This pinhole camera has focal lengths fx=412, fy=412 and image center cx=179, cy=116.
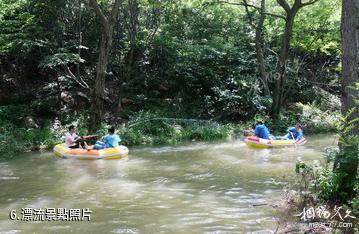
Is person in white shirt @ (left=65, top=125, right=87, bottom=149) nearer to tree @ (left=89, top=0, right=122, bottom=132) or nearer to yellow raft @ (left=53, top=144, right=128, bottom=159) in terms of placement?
yellow raft @ (left=53, top=144, right=128, bottom=159)

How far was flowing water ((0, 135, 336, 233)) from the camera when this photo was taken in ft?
21.0

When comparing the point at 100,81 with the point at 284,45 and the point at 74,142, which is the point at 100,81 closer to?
the point at 74,142

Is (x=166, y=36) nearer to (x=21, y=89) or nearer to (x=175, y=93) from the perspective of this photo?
(x=175, y=93)

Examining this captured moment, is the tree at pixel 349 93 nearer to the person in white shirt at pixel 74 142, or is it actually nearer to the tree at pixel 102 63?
the person in white shirt at pixel 74 142

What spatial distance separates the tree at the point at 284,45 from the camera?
1756 centimetres

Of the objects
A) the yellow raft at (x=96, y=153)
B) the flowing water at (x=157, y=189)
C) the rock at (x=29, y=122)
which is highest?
the rock at (x=29, y=122)

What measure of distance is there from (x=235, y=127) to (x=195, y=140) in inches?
116

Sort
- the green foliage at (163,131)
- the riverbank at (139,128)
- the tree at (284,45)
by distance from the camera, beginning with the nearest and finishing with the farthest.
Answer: the riverbank at (139,128)
the green foliage at (163,131)
the tree at (284,45)

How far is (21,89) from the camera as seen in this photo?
63.3 feet

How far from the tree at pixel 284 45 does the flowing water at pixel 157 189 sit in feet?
18.1

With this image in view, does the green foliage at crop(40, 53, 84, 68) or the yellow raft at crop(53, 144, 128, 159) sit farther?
the green foliage at crop(40, 53, 84, 68)

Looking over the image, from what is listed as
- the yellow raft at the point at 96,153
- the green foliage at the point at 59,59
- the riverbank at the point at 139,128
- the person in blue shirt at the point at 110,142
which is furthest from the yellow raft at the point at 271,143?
the green foliage at the point at 59,59

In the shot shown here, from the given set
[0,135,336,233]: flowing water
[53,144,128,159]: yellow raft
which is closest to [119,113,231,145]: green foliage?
[0,135,336,233]: flowing water

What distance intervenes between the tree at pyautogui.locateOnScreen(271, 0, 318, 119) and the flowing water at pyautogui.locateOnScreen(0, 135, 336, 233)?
5.53 m
